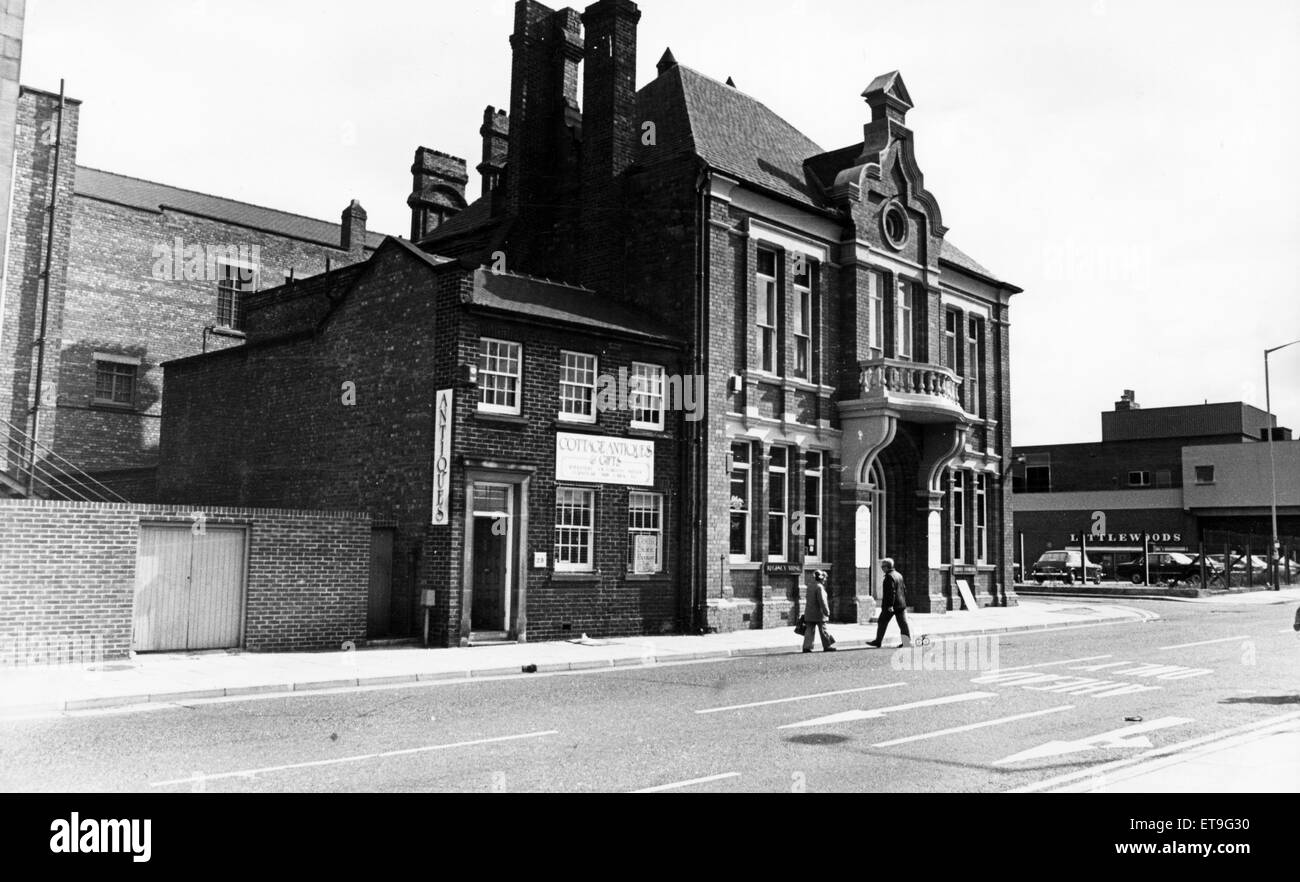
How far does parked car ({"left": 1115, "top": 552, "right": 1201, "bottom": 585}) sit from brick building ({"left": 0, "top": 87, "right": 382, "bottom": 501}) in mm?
38020

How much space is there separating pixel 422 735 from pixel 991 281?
1090 inches

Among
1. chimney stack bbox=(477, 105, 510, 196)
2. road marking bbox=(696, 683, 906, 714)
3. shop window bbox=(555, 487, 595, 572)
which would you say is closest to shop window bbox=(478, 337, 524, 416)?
shop window bbox=(555, 487, 595, 572)

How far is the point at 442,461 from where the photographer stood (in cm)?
1964

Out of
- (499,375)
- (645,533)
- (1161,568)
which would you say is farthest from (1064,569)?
(499,375)

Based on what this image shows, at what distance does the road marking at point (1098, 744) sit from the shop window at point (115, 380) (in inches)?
1187

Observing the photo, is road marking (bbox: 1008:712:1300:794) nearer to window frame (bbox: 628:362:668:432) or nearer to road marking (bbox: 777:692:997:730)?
road marking (bbox: 777:692:997:730)

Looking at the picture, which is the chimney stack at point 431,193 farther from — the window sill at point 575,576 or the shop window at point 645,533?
the window sill at point 575,576

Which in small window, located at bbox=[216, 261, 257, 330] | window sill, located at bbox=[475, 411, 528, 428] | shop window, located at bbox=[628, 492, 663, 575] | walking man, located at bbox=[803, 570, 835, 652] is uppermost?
small window, located at bbox=[216, 261, 257, 330]

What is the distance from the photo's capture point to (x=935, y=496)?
29531 millimetres

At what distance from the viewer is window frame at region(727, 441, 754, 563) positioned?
24.6 metres

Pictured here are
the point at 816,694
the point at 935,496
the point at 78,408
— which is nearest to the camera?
the point at 816,694

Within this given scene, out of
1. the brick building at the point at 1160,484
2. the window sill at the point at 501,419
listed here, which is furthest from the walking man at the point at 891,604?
the brick building at the point at 1160,484
